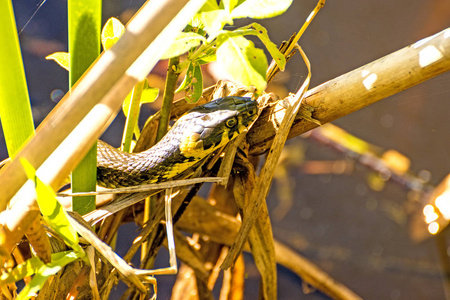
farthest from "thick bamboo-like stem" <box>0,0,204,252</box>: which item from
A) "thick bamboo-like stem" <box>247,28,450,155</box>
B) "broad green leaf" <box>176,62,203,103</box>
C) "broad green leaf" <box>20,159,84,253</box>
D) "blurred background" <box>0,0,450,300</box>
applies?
"blurred background" <box>0,0,450,300</box>

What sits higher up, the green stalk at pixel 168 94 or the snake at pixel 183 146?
the green stalk at pixel 168 94

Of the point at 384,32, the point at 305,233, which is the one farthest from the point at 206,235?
the point at 384,32

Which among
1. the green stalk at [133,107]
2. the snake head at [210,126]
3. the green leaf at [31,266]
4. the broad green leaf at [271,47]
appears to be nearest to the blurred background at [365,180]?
the snake head at [210,126]

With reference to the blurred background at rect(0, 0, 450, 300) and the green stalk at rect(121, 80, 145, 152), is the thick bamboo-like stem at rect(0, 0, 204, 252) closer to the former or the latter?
the green stalk at rect(121, 80, 145, 152)

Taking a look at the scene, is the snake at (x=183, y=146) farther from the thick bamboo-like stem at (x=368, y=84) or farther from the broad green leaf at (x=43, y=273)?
the broad green leaf at (x=43, y=273)

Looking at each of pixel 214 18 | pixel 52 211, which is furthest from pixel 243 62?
pixel 52 211
